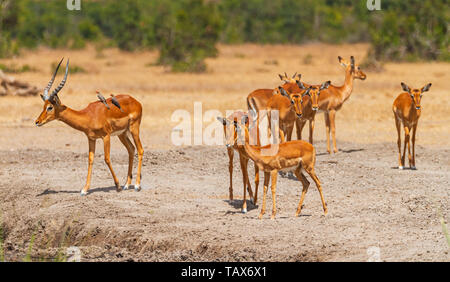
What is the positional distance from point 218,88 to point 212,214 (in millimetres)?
14987

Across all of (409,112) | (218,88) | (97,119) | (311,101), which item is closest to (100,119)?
(97,119)

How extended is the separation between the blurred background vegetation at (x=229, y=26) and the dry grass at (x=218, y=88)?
3.42 ft

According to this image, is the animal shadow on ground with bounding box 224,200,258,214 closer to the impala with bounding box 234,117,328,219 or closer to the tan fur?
the impala with bounding box 234,117,328,219

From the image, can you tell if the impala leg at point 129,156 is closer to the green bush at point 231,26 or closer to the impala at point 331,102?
the impala at point 331,102

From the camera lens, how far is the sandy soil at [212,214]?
8273 mm

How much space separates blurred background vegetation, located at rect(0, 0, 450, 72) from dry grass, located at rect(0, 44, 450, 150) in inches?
41.1

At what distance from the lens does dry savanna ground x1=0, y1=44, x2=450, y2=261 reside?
838cm

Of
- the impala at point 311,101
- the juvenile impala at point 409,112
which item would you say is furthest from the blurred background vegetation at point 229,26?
the juvenile impala at point 409,112

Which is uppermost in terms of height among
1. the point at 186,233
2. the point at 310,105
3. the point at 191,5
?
the point at 191,5

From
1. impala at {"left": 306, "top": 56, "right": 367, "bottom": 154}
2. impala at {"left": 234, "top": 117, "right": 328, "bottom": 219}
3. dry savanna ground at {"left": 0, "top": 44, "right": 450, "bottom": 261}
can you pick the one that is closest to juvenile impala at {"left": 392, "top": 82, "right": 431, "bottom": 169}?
dry savanna ground at {"left": 0, "top": 44, "right": 450, "bottom": 261}

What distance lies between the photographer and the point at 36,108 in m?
20.2
